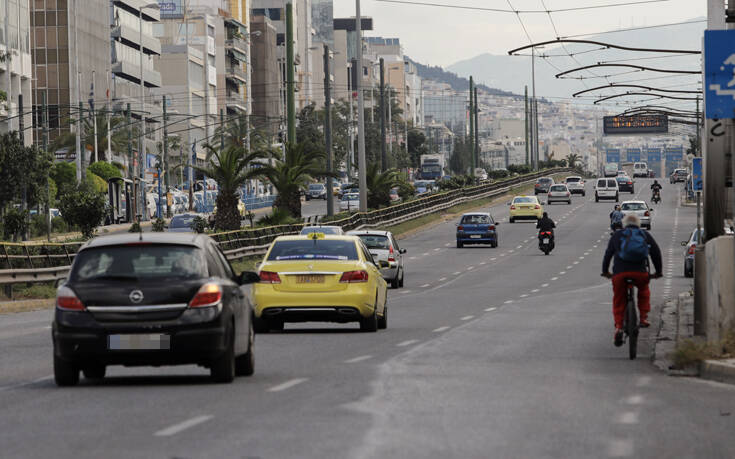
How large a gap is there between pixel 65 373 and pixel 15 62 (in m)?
80.4

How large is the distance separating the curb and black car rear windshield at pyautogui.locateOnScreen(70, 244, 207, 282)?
16.6ft

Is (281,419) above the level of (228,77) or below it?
below

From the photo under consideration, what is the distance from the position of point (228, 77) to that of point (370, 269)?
479 ft

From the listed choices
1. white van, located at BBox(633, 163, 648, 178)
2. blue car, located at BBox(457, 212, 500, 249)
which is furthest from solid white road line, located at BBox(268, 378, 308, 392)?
white van, located at BBox(633, 163, 648, 178)

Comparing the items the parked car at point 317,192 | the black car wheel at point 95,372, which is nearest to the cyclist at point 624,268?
the black car wheel at point 95,372

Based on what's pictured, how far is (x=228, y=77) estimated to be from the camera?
16600 centimetres

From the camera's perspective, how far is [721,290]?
16.3 metres

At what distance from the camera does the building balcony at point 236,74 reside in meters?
166

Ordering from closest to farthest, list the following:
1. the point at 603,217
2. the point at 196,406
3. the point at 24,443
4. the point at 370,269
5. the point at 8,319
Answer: the point at 24,443 < the point at 196,406 < the point at 370,269 < the point at 8,319 < the point at 603,217

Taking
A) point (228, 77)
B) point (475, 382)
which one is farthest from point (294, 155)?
point (228, 77)

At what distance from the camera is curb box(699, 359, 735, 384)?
14.2 metres

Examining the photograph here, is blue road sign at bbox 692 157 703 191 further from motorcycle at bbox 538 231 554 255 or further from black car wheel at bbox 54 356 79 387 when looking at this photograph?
black car wheel at bbox 54 356 79 387

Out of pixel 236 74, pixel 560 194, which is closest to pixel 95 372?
pixel 560 194

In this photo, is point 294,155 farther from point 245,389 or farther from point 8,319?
point 245,389
